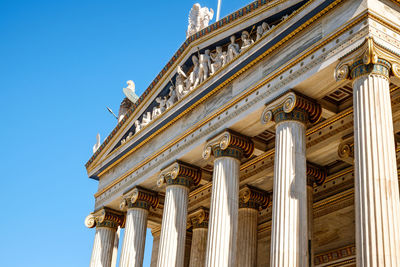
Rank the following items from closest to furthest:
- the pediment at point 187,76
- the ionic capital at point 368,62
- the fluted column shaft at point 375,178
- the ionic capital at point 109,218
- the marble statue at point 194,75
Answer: the fluted column shaft at point 375,178
the ionic capital at point 368,62
the pediment at point 187,76
the marble statue at point 194,75
the ionic capital at point 109,218

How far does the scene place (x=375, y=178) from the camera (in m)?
14.8

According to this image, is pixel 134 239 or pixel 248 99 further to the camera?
pixel 134 239

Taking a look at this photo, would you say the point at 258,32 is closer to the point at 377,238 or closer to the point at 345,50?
the point at 345,50

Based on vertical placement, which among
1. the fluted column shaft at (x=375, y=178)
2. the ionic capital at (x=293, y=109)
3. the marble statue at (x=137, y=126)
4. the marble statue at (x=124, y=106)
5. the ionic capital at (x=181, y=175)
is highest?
the marble statue at (x=124, y=106)

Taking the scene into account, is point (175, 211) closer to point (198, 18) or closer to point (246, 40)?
point (246, 40)

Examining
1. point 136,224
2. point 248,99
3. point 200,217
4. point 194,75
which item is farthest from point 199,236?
point 248,99

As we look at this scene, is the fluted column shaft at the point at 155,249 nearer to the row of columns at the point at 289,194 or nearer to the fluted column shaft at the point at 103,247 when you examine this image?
the fluted column shaft at the point at 103,247

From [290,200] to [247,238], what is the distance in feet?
24.5

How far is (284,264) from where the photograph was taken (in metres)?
16.8

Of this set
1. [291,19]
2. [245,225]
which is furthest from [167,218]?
[291,19]

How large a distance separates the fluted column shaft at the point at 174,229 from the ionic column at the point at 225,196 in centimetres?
277

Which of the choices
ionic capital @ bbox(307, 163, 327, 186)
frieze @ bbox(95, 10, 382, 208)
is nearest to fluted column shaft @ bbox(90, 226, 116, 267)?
frieze @ bbox(95, 10, 382, 208)

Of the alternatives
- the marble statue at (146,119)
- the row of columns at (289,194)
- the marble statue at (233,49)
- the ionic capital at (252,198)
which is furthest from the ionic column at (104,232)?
the marble statue at (233,49)

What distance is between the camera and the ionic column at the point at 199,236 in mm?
27891
